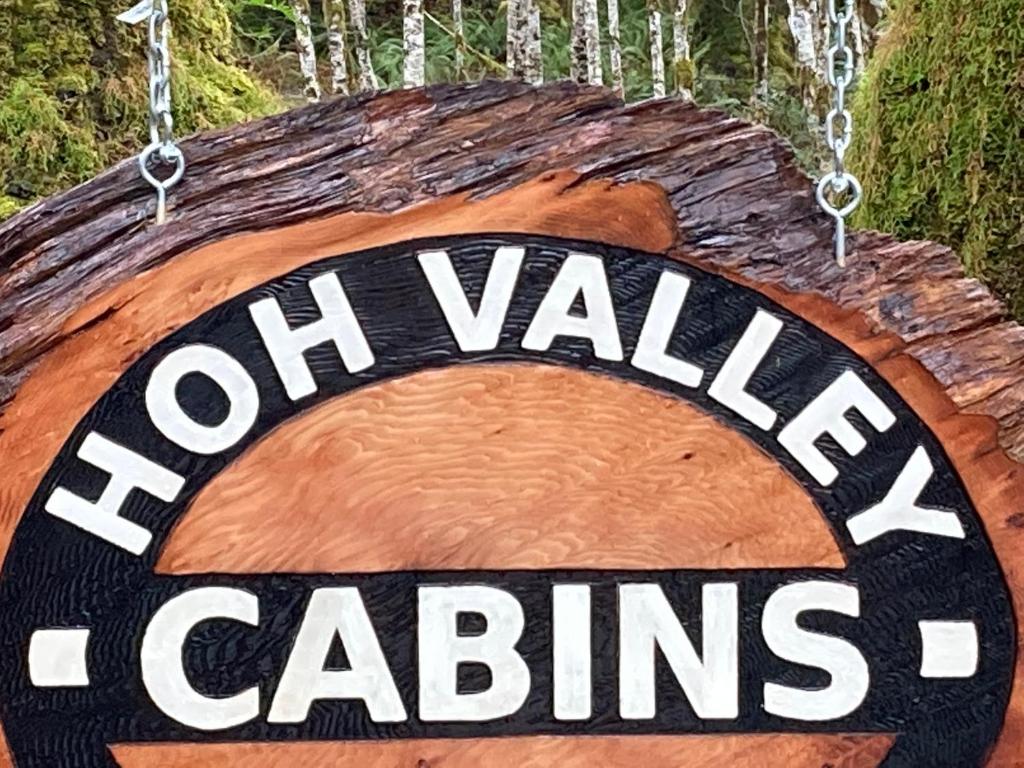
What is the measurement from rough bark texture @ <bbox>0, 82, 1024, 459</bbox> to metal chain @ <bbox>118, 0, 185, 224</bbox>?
0.01 meters

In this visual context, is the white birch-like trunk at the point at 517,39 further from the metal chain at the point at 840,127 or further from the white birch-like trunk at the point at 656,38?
the metal chain at the point at 840,127

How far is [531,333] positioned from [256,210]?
0.26 m

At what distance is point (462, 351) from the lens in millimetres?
1042

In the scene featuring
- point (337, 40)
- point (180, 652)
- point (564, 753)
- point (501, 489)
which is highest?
point (337, 40)

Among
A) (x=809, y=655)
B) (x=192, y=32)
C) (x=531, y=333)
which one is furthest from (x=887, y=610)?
(x=192, y=32)

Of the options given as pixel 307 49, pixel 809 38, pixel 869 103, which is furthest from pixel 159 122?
pixel 809 38

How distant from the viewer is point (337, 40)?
99.2 inches

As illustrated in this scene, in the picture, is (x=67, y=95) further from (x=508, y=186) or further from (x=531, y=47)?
(x=531, y=47)

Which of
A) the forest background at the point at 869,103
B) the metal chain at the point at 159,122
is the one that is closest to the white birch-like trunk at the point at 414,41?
the forest background at the point at 869,103

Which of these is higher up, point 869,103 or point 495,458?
point 869,103

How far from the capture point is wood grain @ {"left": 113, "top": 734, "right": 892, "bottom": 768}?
105cm

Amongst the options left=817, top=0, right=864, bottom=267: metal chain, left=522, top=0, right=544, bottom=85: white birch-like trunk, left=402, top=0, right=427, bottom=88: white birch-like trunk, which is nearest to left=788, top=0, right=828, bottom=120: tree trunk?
left=522, top=0, right=544, bottom=85: white birch-like trunk

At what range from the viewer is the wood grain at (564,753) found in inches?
41.4

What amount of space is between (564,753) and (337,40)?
1839mm
